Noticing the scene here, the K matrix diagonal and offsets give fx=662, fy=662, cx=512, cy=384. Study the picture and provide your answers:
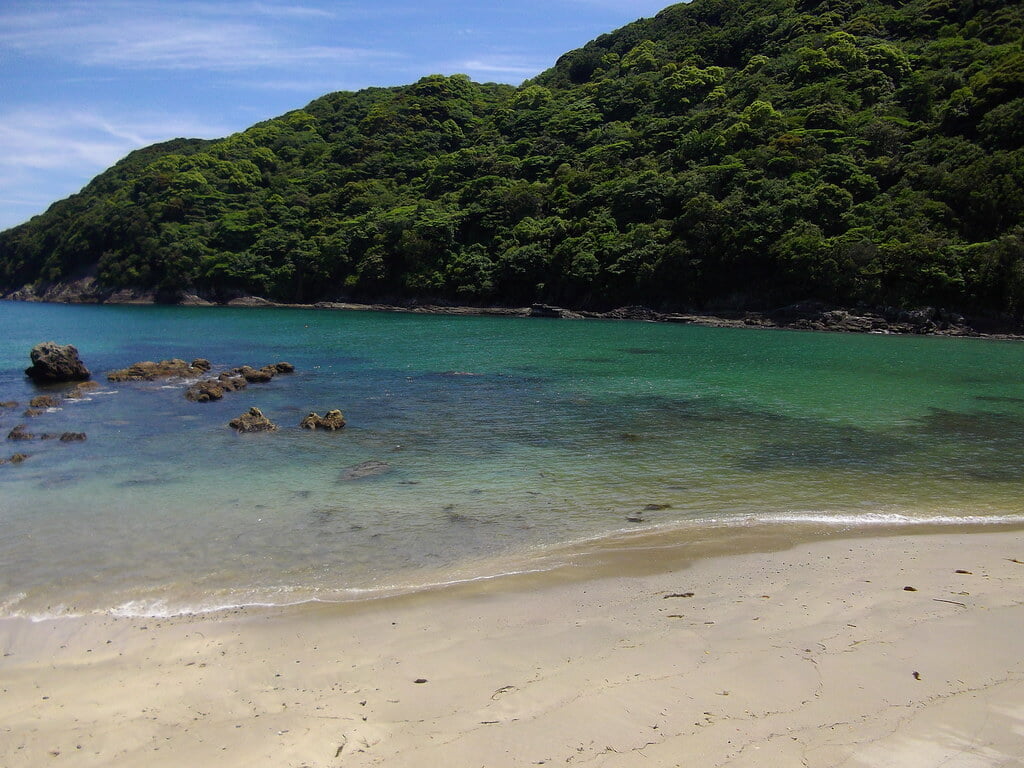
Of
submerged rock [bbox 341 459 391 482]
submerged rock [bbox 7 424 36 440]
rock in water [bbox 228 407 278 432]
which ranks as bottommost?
submerged rock [bbox 341 459 391 482]

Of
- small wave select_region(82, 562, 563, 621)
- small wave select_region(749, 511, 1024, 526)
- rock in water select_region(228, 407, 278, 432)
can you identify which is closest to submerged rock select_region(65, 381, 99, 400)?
rock in water select_region(228, 407, 278, 432)

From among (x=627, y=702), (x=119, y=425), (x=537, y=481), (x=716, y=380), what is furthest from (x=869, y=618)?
(x=716, y=380)

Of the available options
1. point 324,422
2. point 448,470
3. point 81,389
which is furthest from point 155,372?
point 448,470

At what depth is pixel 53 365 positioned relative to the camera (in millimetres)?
27203

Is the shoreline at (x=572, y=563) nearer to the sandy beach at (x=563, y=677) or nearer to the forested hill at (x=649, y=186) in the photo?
the sandy beach at (x=563, y=677)

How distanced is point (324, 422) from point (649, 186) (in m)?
64.0

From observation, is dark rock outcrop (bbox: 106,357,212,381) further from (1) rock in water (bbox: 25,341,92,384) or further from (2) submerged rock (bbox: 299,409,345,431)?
(2) submerged rock (bbox: 299,409,345,431)

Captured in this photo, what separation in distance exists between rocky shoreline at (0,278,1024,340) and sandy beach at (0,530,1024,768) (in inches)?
2013

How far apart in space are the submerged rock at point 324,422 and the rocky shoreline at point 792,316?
4864 centimetres

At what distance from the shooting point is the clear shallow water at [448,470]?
937 centimetres

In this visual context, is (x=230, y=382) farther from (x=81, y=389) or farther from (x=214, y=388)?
(x=81, y=389)

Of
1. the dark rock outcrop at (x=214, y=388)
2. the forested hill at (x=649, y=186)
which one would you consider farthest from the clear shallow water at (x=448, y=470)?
the forested hill at (x=649, y=186)

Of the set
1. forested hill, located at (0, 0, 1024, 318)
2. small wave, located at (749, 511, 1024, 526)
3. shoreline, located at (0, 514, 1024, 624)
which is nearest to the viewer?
shoreline, located at (0, 514, 1024, 624)

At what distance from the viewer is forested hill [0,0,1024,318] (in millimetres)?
57688
